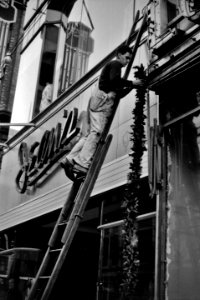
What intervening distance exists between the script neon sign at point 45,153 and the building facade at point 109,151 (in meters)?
0.03

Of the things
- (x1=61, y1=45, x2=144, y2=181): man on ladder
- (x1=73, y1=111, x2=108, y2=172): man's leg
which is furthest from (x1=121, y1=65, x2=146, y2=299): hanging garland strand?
(x1=73, y1=111, x2=108, y2=172): man's leg

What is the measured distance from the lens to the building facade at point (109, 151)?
6.55 metres

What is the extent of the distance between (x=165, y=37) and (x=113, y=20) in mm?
3679

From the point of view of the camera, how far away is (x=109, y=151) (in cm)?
916

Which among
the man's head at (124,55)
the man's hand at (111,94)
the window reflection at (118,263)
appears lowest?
the window reflection at (118,263)

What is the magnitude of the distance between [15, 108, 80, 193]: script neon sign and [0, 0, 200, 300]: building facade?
1.3 inches

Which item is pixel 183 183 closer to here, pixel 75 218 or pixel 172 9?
pixel 75 218

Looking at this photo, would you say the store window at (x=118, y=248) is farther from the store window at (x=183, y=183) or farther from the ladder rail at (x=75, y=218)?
the ladder rail at (x=75, y=218)

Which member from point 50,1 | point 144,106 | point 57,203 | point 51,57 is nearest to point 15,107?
point 51,57

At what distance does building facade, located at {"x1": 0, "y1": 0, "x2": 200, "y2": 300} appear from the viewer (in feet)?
21.5

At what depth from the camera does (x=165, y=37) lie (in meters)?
7.23

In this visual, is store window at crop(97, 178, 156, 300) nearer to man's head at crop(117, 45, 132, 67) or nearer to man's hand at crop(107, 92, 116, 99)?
man's hand at crop(107, 92, 116, 99)

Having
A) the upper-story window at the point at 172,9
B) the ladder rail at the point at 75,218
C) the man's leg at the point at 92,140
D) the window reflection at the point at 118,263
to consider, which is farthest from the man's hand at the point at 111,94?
the window reflection at the point at 118,263

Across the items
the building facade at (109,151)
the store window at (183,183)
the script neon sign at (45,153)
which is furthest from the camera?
the script neon sign at (45,153)
